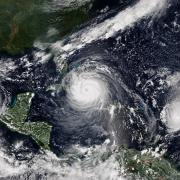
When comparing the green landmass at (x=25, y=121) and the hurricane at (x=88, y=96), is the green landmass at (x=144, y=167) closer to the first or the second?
the hurricane at (x=88, y=96)

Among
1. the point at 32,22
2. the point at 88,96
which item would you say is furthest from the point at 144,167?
the point at 32,22

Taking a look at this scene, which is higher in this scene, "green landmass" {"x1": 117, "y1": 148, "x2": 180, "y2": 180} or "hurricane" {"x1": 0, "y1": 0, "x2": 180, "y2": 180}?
"hurricane" {"x1": 0, "y1": 0, "x2": 180, "y2": 180}

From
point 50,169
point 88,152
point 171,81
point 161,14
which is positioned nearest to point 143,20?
point 161,14

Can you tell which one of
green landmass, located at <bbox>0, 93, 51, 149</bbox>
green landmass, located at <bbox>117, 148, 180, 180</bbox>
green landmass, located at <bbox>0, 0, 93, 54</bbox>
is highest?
green landmass, located at <bbox>0, 0, 93, 54</bbox>

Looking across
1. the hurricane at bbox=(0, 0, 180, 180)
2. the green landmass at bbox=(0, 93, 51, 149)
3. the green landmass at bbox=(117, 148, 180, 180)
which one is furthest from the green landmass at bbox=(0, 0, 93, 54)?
the green landmass at bbox=(117, 148, 180, 180)

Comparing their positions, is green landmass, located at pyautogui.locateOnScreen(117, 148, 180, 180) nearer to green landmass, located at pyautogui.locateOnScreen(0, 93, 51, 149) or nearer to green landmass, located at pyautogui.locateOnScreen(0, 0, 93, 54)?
green landmass, located at pyautogui.locateOnScreen(0, 93, 51, 149)

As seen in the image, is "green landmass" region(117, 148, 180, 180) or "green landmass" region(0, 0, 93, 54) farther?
"green landmass" region(117, 148, 180, 180)

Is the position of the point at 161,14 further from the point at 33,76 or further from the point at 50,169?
the point at 50,169

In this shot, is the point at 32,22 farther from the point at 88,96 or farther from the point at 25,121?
the point at 25,121
